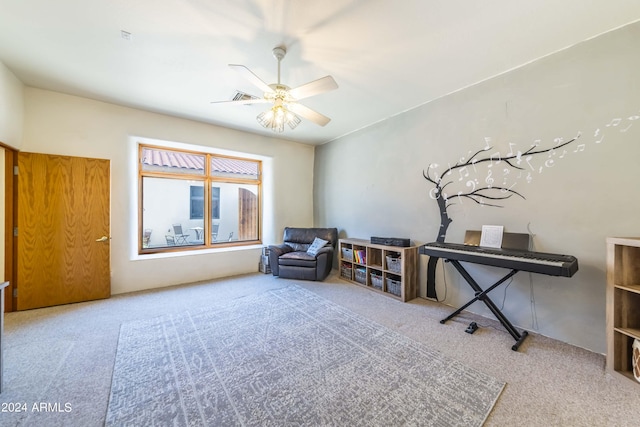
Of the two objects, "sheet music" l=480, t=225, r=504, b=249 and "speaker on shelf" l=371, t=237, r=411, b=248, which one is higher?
"sheet music" l=480, t=225, r=504, b=249

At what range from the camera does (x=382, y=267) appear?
12.1 feet

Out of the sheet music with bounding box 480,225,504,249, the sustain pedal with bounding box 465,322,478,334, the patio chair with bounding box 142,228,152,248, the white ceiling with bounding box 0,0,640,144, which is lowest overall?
the sustain pedal with bounding box 465,322,478,334

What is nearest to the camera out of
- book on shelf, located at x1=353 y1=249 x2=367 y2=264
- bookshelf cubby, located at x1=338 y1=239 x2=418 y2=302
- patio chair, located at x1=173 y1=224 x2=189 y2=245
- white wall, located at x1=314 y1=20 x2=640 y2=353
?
white wall, located at x1=314 y1=20 x2=640 y2=353

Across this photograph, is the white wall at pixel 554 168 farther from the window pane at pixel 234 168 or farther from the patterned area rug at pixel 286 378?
the window pane at pixel 234 168

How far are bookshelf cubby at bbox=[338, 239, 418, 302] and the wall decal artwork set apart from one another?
0.28 m

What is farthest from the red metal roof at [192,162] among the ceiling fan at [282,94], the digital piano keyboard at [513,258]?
the digital piano keyboard at [513,258]

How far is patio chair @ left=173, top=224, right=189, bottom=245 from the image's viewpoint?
175 inches

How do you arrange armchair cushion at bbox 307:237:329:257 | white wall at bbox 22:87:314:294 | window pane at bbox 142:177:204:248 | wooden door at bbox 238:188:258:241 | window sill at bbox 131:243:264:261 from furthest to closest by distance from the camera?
wooden door at bbox 238:188:258:241, armchair cushion at bbox 307:237:329:257, window pane at bbox 142:177:204:248, window sill at bbox 131:243:264:261, white wall at bbox 22:87:314:294

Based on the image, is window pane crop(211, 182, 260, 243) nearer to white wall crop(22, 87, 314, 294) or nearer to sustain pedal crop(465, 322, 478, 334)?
white wall crop(22, 87, 314, 294)

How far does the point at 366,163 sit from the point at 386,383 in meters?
3.47

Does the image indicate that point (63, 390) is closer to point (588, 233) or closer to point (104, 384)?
point (104, 384)

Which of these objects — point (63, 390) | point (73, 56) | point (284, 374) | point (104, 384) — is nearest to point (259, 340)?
point (284, 374)

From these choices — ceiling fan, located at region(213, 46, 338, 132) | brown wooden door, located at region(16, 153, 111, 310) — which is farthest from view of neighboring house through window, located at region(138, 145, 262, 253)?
ceiling fan, located at region(213, 46, 338, 132)

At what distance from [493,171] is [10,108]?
568 cm
